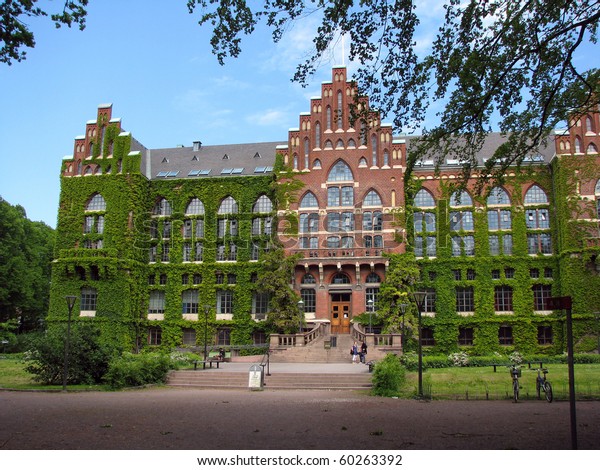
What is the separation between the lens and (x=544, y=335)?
43562 mm

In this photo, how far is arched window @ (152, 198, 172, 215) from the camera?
4988 centimetres

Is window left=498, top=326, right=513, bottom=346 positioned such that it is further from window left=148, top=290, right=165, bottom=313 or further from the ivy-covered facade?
window left=148, top=290, right=165, bottom=313

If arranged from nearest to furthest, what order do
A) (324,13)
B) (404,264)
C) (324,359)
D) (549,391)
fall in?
1. (324,13)
2. (549,391)
3. (324,359)
4. (404,264)

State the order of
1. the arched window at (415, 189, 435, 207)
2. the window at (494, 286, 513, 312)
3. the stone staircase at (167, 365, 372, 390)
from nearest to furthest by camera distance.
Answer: the stone staircase at (167, 365, 372, 390)
the window at (494, 286, 513, 312)
the arched window at (415, 189, 435, 207)

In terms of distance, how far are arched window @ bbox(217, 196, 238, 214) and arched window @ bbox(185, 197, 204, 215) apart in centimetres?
170

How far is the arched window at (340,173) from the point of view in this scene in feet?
151

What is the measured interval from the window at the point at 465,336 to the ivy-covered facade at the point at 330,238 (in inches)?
4.6

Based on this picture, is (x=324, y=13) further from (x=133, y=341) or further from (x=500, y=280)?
(x=133, y=341)

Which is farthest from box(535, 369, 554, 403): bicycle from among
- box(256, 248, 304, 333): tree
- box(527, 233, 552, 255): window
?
box(527, 233, 552, 255): window

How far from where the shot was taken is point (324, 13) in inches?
476

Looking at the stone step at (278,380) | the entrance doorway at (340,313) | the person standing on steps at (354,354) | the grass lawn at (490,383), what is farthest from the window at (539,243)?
the stone step at (278,380)

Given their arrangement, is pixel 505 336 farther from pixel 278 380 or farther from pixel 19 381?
pixel 19 381
